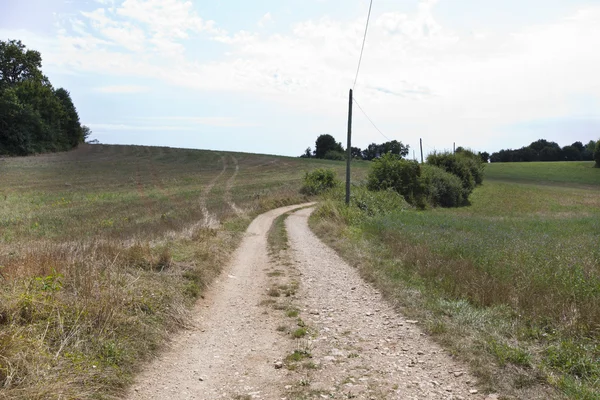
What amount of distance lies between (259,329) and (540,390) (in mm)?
4538

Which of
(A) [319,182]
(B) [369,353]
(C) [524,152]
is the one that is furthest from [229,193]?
(C) [524,152]

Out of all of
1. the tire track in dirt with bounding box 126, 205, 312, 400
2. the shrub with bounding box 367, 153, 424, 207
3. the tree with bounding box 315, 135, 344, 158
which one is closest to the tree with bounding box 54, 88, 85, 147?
the tree with bounding box 315, 135, 344, 158

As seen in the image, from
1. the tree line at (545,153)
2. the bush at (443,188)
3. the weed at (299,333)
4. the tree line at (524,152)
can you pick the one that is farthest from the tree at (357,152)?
the weed at (299,333)

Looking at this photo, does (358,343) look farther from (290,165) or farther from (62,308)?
(290,165)

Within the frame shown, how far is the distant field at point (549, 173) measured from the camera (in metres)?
77.0

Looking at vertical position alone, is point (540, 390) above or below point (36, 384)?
below

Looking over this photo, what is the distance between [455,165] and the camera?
5572cm

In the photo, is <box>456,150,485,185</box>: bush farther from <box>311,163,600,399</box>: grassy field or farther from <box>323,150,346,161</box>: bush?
<box>323,150,346,161</box>: bush

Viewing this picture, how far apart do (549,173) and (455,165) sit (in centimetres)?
4355

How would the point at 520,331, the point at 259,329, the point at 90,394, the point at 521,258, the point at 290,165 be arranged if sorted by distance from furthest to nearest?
the point at 290,165, the point at 521,258, the point at 259,329, the point at 520,331, the point at 90,394

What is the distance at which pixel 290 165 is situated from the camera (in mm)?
76000

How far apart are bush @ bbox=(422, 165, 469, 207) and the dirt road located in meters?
37.1

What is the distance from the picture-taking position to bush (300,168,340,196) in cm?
4212

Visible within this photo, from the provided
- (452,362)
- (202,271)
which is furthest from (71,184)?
(452,362)
